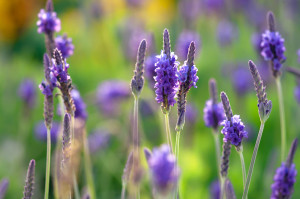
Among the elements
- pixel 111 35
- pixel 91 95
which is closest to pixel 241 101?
pixel 91 95

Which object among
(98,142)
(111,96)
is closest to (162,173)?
(98,142)

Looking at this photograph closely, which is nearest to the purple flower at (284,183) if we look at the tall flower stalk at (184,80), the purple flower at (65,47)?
the tall flower stalk at (184,80)

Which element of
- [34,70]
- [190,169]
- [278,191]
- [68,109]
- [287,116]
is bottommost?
[278,191]

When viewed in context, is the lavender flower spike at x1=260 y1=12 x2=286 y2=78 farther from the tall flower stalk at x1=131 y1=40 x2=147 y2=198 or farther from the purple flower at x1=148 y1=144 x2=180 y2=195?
the purple flower at x1=148 y1=144 x2=180 y2=195

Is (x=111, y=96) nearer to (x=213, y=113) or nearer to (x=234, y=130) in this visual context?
(x=213, y=113)

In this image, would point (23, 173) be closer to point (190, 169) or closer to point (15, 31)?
point (190, 169)

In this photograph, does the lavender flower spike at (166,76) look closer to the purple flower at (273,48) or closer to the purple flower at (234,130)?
the purple flower at (234,130)

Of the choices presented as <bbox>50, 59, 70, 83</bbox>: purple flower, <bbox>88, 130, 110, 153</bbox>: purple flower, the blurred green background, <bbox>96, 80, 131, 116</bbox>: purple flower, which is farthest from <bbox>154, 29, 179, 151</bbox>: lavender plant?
<bbox>96, 80, 131, 116</bbox>: purple flower
